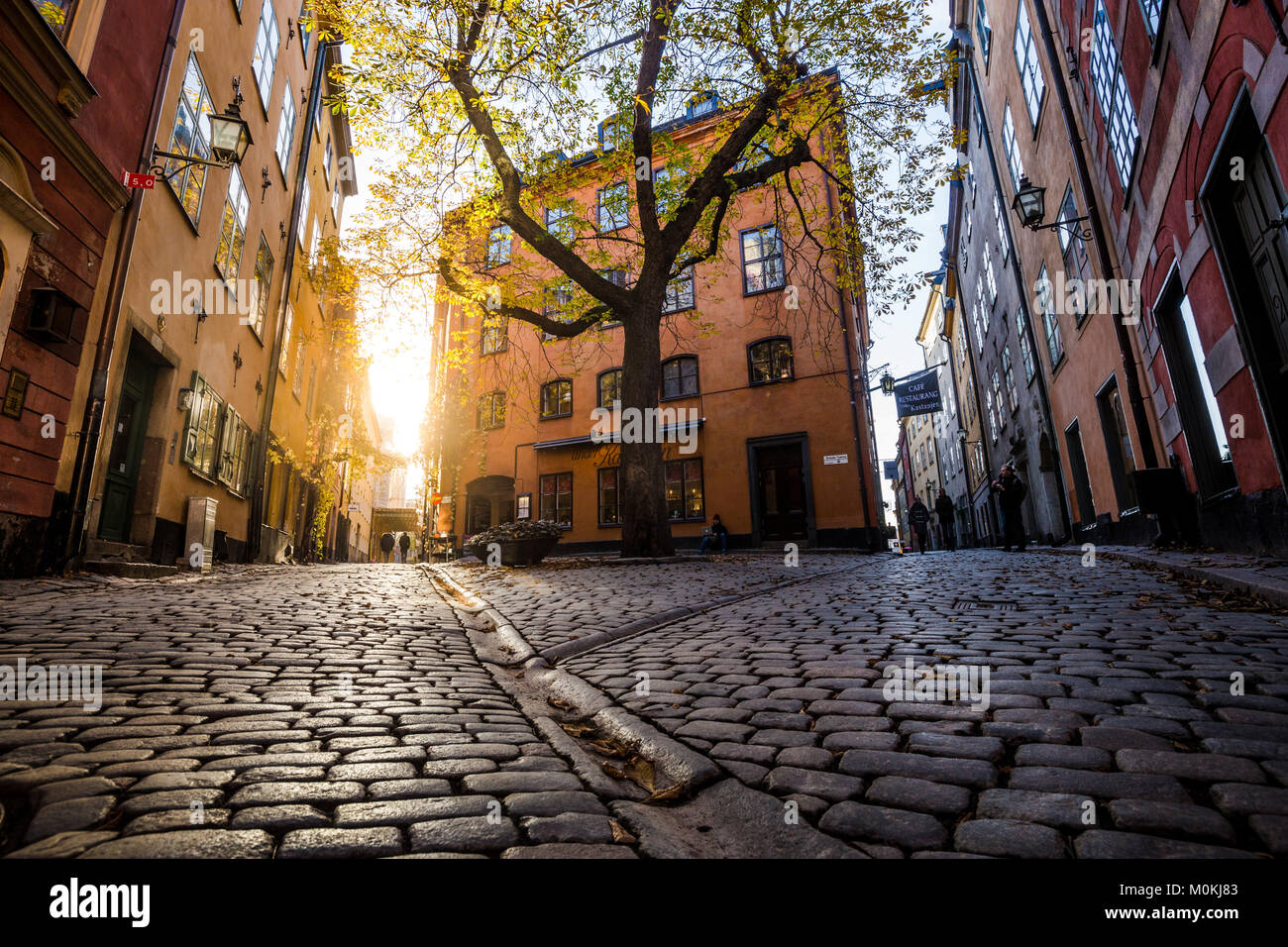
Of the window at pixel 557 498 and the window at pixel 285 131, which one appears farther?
the window at pixel 557 498

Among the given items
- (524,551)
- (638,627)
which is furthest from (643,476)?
(638,627)

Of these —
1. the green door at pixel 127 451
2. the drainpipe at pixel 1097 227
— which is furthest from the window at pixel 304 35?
the drainpipe at pixel 1097 227

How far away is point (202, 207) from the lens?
36.1 ft

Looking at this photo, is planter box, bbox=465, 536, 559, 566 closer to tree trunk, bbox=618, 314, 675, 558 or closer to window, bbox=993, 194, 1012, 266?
tree trunk, bbox=618, 314, 675, 558

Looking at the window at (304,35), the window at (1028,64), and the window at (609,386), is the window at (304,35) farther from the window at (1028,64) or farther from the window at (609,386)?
the window at (1028,64)

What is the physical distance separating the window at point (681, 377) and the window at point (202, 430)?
13317mm

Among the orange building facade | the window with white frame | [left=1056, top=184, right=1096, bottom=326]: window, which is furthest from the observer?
the orange building facade

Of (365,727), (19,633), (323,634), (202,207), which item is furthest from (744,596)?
(202,207)

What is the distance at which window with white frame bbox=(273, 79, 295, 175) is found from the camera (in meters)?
15.5

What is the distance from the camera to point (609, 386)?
23469mm

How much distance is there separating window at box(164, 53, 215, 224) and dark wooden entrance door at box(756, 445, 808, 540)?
15.3 meters

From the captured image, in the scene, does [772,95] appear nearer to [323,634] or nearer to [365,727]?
[323,634]

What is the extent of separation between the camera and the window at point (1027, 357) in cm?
1686

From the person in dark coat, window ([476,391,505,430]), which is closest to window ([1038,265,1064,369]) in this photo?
the person in dark coat
